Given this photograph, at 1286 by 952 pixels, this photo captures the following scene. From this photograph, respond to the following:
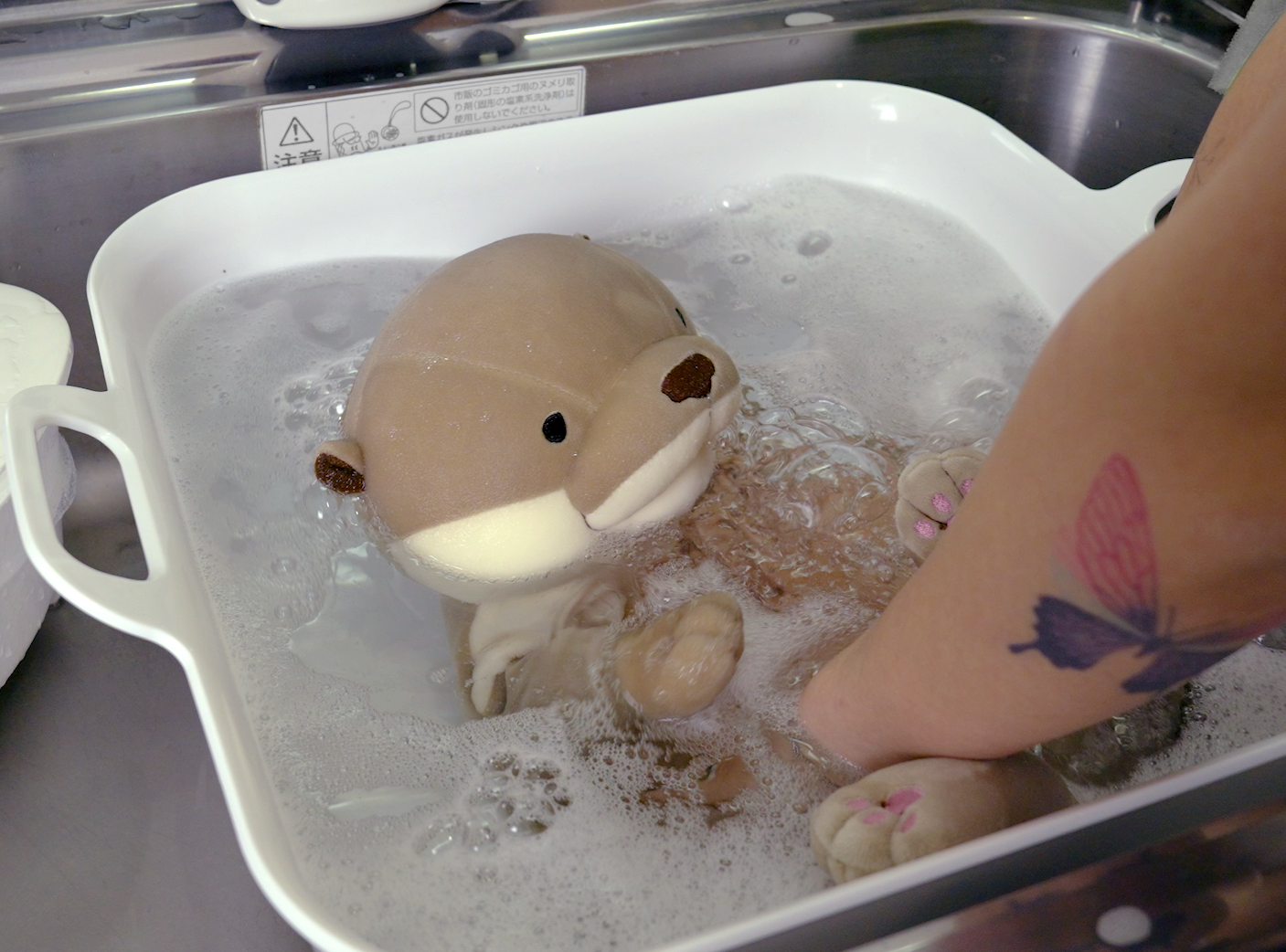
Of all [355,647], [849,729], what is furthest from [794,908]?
[355,647]

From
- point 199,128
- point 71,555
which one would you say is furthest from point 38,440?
point 199,128

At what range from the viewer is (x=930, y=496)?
67 cm

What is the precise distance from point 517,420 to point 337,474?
110 millimetres

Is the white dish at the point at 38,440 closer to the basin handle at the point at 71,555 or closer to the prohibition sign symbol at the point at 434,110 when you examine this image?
the basin handle at the point at 71,555

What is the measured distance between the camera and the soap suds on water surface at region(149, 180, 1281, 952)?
57 cm

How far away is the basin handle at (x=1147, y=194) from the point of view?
814 millimetres

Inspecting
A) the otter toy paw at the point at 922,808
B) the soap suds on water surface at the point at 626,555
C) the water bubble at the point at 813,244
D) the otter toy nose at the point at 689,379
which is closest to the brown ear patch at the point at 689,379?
the otter toy nose at the point at 689,379

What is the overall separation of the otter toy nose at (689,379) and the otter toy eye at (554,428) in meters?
0.06

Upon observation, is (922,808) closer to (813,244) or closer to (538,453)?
(538,453)

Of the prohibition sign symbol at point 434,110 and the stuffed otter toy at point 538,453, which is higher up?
the prohibition sign symbol at point 434,110

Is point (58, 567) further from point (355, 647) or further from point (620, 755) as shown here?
point (620, 755)

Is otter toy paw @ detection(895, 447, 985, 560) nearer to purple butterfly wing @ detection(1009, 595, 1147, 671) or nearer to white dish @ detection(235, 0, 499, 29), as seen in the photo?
purple butterfly wing @ detection(1009, 595, 1147, 671)

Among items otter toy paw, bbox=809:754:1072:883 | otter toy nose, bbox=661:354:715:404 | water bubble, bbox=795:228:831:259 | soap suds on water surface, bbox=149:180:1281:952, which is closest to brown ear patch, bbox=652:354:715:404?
otter toy nose, bbox=661:354:715:404

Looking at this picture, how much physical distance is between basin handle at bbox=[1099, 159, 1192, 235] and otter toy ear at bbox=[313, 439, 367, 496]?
0.60 m
